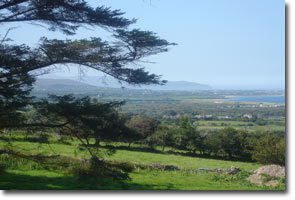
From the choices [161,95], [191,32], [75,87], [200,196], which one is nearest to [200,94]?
[161,95]

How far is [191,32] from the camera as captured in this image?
152 inches

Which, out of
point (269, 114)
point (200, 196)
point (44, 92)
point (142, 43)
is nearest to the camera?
point (200, 196)

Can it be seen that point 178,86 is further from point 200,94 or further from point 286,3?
point 286,3

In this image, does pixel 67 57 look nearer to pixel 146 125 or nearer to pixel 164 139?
pixel 146 125

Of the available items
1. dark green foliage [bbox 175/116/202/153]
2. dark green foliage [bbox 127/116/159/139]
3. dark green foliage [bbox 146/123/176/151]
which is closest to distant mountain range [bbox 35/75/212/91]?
dark green foliage [bbox 127/116/159/139]

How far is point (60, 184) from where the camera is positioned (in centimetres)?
321

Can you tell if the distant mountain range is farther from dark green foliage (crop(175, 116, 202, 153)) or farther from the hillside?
dark green foliage (crop(175, 116, 202, 153))

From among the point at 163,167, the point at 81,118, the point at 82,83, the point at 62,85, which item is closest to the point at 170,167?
the point at 163,167

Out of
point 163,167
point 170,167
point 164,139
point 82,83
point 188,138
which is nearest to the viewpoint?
point 82,83

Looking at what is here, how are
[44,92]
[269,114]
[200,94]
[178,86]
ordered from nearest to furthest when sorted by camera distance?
[44,92] → [269,114] → [178,86] → [200,94]

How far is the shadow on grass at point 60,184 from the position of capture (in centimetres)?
309

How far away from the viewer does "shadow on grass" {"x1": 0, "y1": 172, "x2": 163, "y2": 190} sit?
10.1 feet

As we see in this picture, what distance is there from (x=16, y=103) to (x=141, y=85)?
2.12 metres

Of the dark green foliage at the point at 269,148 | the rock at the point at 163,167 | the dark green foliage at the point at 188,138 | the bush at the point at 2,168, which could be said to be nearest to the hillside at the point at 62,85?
the bush at the point at 2,168
